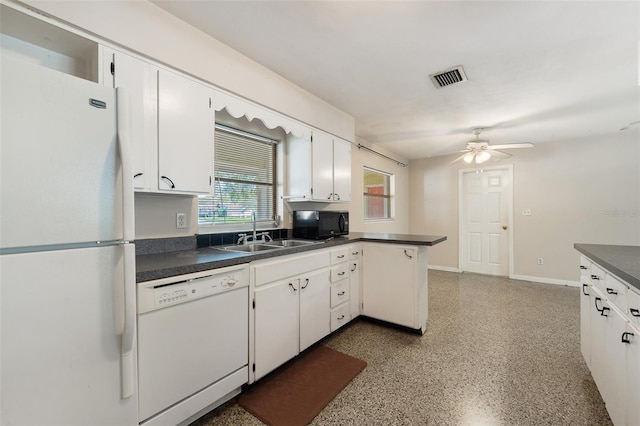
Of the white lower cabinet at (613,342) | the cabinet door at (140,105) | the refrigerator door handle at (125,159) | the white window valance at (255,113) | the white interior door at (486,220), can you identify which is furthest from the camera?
the white interior door at (486,220)

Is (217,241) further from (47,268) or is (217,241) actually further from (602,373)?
(602,373)

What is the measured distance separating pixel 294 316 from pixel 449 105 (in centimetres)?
279

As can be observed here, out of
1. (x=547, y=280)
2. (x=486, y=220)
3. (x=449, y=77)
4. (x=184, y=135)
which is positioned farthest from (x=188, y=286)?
(x=547, y=280)

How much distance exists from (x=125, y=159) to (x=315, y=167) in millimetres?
1996

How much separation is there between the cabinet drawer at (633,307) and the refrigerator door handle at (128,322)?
7.09 feet

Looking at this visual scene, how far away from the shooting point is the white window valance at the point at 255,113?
200 cm

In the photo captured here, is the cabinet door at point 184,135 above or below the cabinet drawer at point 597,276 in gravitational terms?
above

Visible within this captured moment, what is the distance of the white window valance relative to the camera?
2.00 metres

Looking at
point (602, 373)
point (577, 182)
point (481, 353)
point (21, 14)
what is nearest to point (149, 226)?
point (21, 14)

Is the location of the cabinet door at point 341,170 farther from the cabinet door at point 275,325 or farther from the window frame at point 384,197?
the cabinet door at point 275,325

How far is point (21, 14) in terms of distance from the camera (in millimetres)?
1228

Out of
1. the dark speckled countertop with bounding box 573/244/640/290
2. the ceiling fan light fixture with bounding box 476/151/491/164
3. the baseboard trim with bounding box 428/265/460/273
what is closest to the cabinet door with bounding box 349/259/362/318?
the dark speckled countertop with bounding box 573/244/640/290

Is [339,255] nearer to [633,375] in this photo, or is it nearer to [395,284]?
[395,284]

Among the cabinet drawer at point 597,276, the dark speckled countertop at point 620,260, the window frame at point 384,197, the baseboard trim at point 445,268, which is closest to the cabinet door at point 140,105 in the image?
the dark speckled countertop at point 620,260
